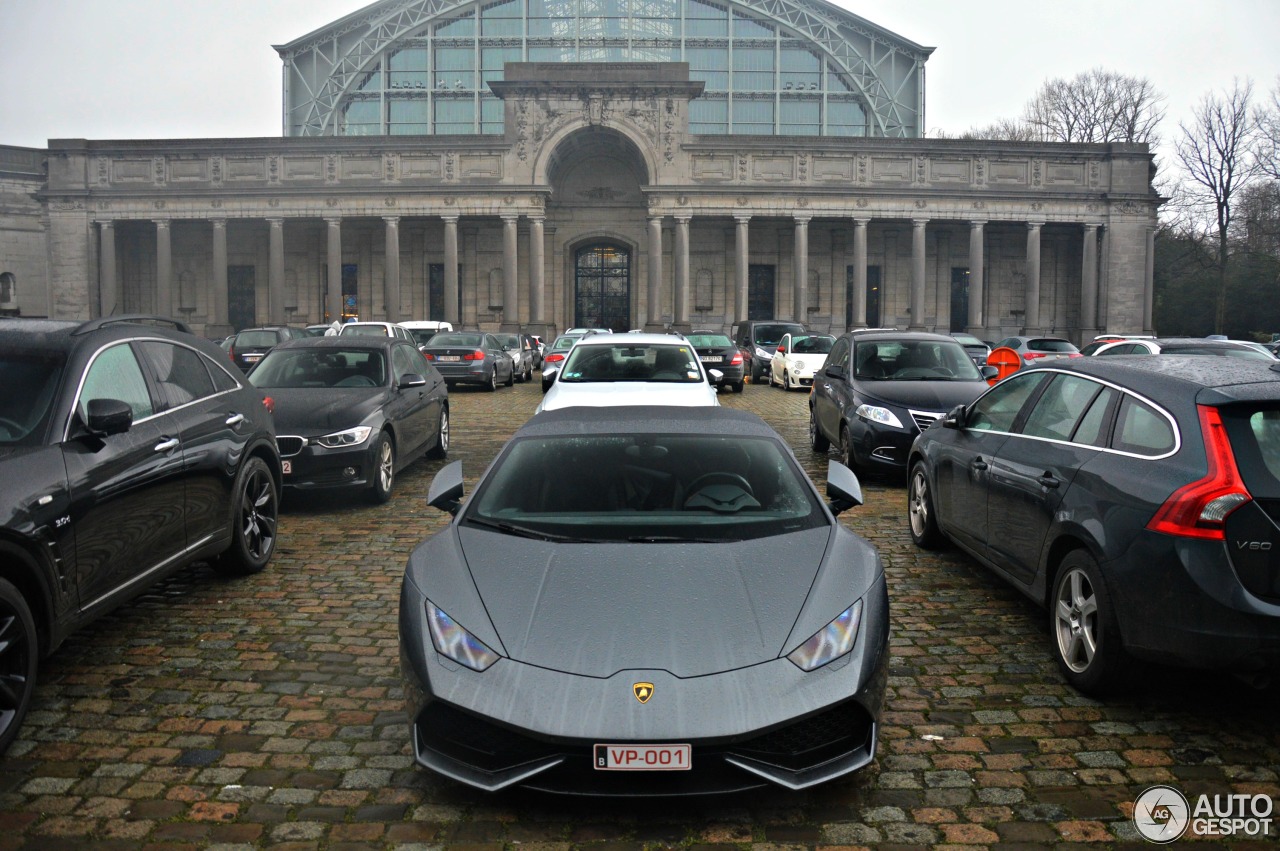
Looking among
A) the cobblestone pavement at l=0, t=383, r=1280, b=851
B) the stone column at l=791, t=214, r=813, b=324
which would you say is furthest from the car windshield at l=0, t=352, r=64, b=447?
the stone column at l=791, t=214, r=813, b=324

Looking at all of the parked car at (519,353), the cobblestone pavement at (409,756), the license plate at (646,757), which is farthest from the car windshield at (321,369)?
the parked car at (519,353)

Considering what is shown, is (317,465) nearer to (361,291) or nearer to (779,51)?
(361,291)

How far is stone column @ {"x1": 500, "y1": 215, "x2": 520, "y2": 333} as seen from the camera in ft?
168

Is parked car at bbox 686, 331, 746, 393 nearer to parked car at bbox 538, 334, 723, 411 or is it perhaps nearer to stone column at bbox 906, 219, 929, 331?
parked car at bbox 538, 334, 723, 411

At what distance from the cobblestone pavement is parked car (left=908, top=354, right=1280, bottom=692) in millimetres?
396

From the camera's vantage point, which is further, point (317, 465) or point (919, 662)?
point (317, 465)

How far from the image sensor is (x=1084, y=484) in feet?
16.5

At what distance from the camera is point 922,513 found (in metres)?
8.08

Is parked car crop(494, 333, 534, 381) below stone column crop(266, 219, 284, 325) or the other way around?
below

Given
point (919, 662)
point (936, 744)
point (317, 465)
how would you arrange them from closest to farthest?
1. point (936, 744)
2. point (919, 662)
3. point (317, 465)

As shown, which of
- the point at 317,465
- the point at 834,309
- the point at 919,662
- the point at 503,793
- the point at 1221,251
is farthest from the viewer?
the point at 834,309

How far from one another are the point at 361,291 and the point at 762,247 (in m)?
22.6

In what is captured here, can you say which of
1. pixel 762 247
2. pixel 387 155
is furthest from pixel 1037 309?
pixel 387 155

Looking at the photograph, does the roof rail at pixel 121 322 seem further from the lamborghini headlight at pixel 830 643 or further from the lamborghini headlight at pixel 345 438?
the lamborghini headlight at pixel 830 643
